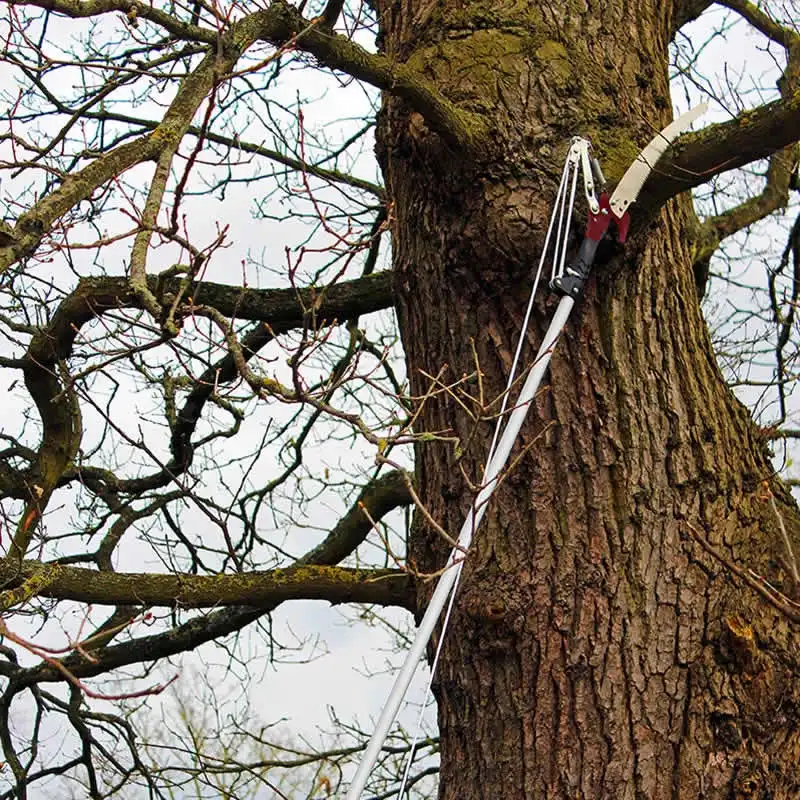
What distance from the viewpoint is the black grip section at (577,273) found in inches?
100

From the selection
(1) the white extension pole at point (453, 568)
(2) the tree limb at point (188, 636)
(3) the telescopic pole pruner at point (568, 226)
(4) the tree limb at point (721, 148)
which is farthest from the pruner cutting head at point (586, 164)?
(2) the tree limb at point (188, 636)

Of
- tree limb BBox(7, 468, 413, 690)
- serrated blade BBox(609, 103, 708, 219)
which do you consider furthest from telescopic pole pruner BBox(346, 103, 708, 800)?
tree limb BBox(7, 468, 413, 690)

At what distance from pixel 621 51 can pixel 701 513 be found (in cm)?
129

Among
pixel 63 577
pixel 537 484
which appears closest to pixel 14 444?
pixel 63 577

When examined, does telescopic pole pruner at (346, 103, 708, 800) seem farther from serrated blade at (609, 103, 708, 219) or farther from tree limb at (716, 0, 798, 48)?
tree limb at (716, 0, 798, 48)

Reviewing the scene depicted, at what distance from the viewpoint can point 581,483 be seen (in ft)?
8.36

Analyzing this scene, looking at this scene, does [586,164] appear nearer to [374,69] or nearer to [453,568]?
[374,69]

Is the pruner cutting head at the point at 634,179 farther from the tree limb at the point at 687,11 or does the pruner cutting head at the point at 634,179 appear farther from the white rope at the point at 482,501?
the tree limb at the point at 687,11

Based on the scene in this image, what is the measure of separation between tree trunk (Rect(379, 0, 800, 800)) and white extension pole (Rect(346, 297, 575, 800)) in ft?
0.40

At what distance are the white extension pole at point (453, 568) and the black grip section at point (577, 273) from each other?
0.09ft

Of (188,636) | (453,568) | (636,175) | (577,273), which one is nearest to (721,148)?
(636,175)

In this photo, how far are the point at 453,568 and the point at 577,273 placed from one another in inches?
29.9

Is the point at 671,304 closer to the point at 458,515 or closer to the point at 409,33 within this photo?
the point at 458,515

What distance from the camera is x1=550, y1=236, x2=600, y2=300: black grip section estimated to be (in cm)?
254
